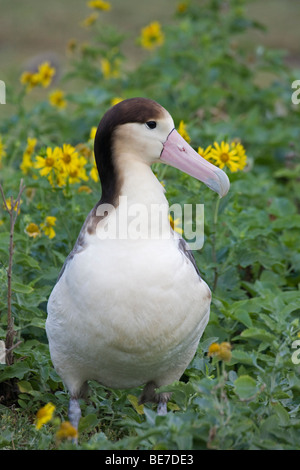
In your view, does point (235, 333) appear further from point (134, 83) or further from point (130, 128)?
point (134, 83)

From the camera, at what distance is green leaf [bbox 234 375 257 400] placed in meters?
2.65

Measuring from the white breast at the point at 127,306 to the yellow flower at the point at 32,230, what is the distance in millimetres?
855

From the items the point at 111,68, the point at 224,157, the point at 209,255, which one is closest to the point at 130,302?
the point at 224,157

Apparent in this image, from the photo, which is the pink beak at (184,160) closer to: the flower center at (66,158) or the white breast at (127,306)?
the white breast at (127,306)

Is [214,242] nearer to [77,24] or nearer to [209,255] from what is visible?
[209,255]

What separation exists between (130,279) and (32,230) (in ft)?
3.91

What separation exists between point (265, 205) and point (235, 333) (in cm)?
138

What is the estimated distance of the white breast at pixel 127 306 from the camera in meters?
2.70

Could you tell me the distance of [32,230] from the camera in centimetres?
378

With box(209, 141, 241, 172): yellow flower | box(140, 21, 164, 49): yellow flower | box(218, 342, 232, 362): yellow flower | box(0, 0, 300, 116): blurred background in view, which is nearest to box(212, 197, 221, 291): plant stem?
box(209, 141, 241, 172): yellow flower

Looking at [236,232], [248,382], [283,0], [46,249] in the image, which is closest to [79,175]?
[46,249]

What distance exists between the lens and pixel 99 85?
21.7 ft

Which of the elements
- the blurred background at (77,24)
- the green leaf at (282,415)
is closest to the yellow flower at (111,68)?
the blurred background at (77,24)

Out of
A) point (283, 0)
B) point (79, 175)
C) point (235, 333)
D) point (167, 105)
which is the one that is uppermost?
point (283, 0)
